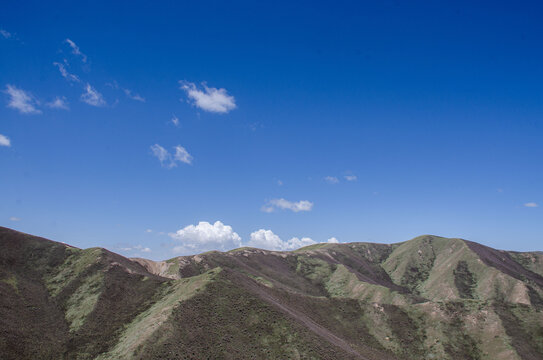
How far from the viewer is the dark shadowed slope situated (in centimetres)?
5022

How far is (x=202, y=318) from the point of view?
54.8 meters

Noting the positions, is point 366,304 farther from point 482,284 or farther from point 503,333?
point 482,284

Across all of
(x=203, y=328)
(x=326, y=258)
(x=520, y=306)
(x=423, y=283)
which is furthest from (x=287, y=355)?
(x=423, y=283)

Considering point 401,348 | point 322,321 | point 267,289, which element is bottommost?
point 401,348

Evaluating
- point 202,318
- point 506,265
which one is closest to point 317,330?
point 202,318

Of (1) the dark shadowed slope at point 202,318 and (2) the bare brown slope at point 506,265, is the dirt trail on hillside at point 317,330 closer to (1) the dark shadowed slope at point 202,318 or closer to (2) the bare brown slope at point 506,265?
(1) the dark shadowed slope at point 202,318

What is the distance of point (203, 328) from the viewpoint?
5219cm

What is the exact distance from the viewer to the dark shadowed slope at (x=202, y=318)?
165ft

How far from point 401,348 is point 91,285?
266 feet

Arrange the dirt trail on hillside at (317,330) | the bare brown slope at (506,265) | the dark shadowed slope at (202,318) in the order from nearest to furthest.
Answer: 1. the dark shadowed slope at (202,318)
2. the dirt trail on hillside at (317,330)
3. the bare brown slope at (506,265)

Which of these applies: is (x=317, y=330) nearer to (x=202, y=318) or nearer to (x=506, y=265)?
(x=202, y=318)

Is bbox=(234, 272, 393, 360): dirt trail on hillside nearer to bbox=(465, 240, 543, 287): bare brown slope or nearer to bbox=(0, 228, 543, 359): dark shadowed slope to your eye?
bbox=(0, 228, 543, 359): dark shadowed slope

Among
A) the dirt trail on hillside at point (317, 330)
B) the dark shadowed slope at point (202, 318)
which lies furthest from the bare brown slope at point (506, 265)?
the dirt trail on hillside at point (317, 330)

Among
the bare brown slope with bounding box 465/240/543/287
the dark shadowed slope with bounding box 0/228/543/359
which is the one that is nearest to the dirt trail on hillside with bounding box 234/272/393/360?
the dark shadowed slope with bounding box 0/228/543/359
